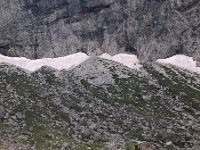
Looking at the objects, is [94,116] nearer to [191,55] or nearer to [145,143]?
[145,143]

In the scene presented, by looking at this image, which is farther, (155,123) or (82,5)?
(82,5)

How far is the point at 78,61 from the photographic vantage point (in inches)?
6639

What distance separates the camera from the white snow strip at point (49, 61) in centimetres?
16490

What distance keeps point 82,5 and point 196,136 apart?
78177 millimetres

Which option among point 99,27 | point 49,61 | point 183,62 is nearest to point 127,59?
point 183,62

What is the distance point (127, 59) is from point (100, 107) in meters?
38.5

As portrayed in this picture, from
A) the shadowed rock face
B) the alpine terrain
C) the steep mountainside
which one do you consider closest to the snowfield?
the alpine terrain

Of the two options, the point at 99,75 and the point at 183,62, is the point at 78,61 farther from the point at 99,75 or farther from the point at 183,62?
the point at 183,62

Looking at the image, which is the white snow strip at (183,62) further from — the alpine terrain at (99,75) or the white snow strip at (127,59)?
the white snow strip at (127,59)

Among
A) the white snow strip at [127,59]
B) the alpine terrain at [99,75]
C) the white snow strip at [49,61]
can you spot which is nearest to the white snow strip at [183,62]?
the alpine terrain at [99,75]

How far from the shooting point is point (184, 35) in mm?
172875

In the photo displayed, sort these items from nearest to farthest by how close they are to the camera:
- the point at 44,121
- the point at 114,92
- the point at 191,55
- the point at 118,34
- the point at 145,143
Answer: the point at 145,143 < the point at 44,121 < the point at 114,92 < the point at 191,55 < the point at 118,34

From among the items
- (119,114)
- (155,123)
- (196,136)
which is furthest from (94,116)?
(196,136)

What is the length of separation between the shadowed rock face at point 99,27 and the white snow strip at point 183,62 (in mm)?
2597
